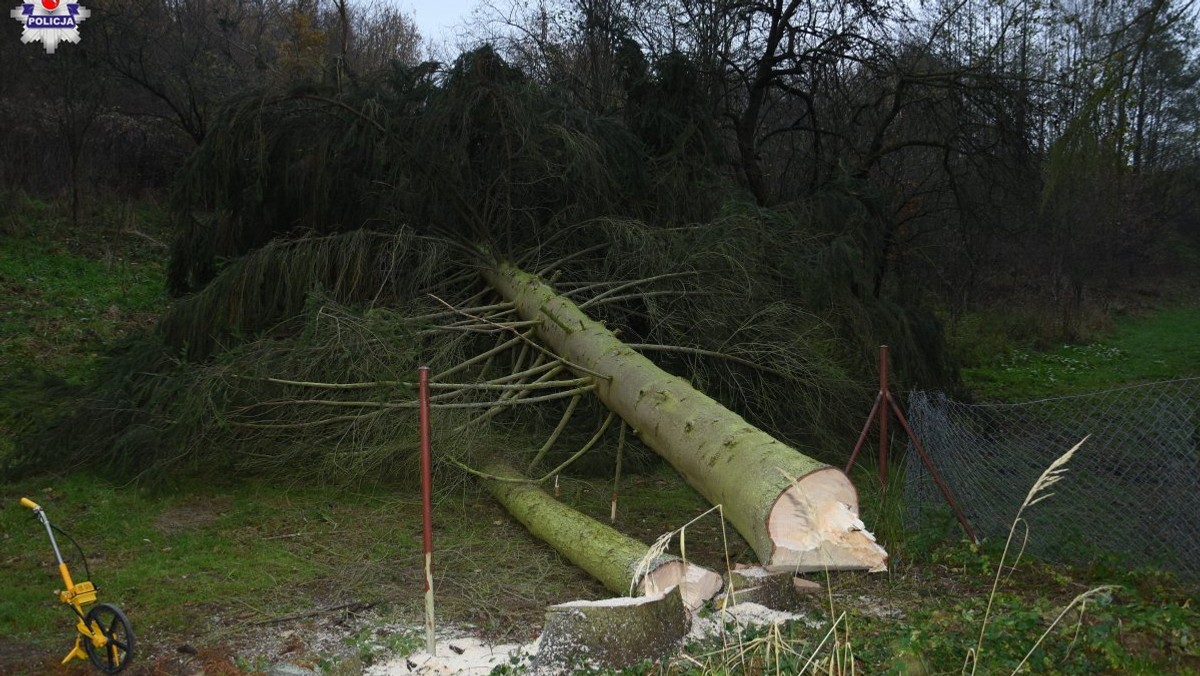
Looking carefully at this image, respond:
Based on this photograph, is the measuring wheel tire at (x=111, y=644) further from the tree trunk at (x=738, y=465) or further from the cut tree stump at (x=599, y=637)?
the tree trunk at (x=738, y=465)

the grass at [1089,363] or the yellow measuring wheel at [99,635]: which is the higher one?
the grass at [1089,363]

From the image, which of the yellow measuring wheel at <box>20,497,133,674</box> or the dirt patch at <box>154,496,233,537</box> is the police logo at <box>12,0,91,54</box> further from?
the yellow measuring wheel at <box>20,497,133,674</box>

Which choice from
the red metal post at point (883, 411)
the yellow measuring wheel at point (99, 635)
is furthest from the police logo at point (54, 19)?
the red metal post at point (883, 411)

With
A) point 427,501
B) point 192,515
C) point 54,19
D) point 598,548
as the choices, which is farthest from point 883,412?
point 54,19

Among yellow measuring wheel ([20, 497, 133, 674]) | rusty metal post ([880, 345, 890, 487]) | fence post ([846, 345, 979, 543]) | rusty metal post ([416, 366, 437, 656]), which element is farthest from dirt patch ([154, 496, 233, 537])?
rusty metal post ([880, 345, 890, 487])

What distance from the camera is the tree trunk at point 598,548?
13.3 feet

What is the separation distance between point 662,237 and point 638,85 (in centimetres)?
189

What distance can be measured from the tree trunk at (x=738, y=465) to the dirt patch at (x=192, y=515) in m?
2.32

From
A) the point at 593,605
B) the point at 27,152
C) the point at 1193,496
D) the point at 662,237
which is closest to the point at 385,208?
the point at 662,237

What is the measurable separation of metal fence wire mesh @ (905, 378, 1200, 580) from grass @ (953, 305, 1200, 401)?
500 cm

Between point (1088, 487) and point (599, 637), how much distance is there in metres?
3.09

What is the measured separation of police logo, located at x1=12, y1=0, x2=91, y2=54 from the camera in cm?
1215

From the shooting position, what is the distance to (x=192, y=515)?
18.0 feet

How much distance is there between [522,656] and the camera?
3.57 metres
